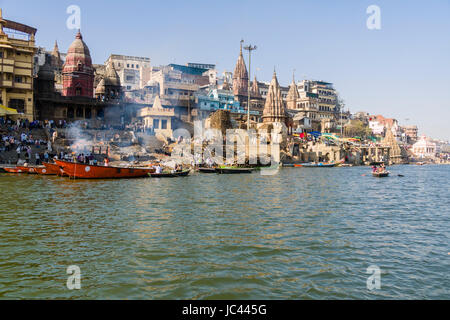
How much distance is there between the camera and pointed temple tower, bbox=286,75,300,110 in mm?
89744

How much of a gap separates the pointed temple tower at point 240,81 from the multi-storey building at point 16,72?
1681 inches

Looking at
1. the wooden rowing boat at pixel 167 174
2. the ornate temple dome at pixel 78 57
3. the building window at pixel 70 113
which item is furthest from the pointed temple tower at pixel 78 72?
the wooden rowing boat at pixel 167 174

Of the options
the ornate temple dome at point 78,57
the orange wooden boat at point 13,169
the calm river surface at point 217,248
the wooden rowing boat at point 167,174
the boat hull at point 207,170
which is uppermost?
the ornate temple dome at point 78,57

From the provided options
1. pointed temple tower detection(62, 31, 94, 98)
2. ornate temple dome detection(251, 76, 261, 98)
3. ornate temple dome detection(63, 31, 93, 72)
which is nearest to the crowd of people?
pointed temple tower detection(62, 31, 94, 98)

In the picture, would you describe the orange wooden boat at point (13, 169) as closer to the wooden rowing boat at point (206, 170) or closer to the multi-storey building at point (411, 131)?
the wooden rowing boat at point (206, 170)

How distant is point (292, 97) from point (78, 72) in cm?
5485

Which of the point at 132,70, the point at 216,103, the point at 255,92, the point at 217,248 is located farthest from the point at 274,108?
the point at 217,248

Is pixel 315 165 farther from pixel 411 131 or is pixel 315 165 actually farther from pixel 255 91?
pixel 411 131

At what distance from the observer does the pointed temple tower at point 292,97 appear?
8974 centimetres

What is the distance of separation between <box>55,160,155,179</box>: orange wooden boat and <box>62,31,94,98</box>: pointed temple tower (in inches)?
1034

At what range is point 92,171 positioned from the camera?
27359 mm

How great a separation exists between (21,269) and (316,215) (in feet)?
35.9

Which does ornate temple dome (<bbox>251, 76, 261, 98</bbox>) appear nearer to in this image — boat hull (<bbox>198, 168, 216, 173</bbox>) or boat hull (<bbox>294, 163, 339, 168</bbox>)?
boat hull (<bbox>294, 163, 339, 168</bbox>)

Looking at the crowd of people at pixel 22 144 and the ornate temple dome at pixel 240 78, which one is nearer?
the crowd of people at pixel 22 144
